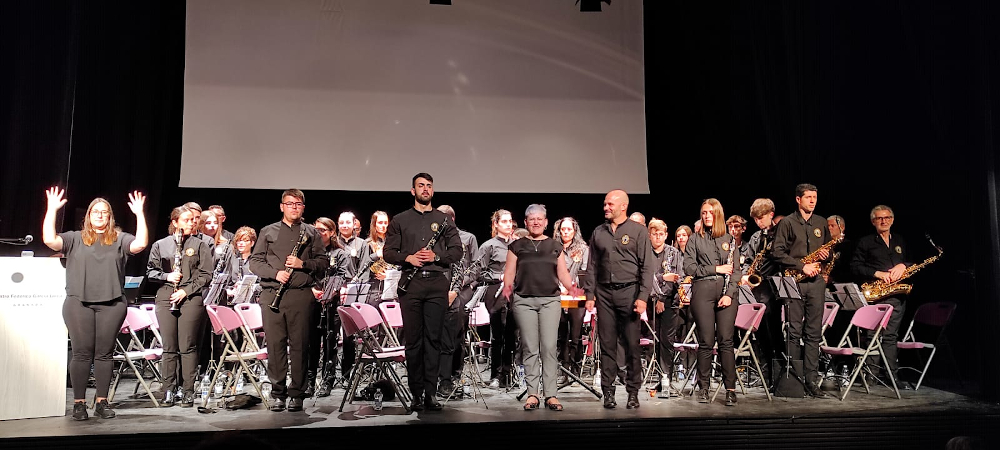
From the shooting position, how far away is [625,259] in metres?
5.88

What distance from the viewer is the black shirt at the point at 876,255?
7.32 m

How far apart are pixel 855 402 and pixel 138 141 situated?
839 cm

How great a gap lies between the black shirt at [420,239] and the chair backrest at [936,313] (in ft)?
16.5

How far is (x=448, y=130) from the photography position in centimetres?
932

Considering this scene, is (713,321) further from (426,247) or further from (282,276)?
(282,276)

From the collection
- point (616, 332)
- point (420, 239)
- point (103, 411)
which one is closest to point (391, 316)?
point (420, 239)

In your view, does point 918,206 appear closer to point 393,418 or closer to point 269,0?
point 393,418

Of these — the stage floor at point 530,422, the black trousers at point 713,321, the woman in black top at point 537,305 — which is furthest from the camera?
the black trousers at point 713,321

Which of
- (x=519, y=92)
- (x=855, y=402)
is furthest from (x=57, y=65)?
(x=855, y=402)

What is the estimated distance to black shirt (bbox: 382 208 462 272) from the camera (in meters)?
5.76

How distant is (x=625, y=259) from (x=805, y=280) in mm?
1811

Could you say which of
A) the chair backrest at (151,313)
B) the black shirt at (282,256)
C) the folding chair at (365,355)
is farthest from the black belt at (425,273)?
the chair backrest at (151,313)

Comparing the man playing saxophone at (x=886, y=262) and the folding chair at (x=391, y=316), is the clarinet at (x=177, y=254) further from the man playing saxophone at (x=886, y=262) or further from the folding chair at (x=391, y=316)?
the man playing saxophone at (x=886, y=262)

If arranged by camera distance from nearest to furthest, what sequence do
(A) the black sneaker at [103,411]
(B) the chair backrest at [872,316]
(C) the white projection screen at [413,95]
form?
(A) the black sneaker at [103,411], (B) the chair backrest at [872,316], (C) the white projection screen at [413,95]
